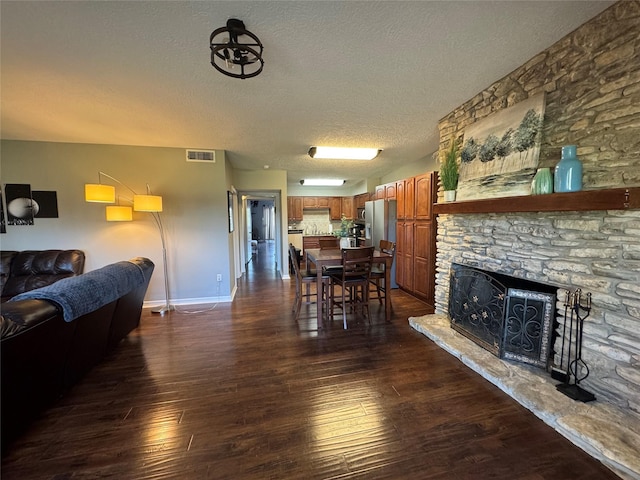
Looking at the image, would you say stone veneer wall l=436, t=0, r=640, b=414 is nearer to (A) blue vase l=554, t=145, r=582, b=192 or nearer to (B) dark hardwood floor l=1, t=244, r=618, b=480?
(A) blue vase l=554, t=145, r=582, b=192

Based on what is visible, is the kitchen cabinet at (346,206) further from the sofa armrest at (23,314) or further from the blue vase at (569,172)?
the sofa armrest at (23,314)

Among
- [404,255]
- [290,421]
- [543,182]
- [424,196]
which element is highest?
[424,196]

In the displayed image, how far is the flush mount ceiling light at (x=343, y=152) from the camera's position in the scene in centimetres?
418

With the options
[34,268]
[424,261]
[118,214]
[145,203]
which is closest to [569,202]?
[424,261]

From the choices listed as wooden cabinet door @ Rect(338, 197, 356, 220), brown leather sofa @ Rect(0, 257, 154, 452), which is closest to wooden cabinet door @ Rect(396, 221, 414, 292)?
wooden cabinet door @ Rect(338, 197, 356, 220)

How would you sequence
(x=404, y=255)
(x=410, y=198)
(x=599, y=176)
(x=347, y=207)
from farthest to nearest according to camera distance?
(x=347, y=207) → (x=404, y=255) → (x=410, y=198) → (x=599, y=176)

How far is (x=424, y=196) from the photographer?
4.08 meters

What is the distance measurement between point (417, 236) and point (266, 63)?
11.0 feet

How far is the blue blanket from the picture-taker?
168cm

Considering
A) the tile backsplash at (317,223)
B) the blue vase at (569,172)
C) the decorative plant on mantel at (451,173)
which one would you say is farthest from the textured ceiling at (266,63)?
the tile backsplash at (317,223)

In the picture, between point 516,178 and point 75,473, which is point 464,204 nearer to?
point 516,178

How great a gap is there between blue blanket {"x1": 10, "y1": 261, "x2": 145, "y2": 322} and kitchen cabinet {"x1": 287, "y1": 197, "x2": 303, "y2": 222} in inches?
217

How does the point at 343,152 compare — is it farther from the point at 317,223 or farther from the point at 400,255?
the point at 317,223

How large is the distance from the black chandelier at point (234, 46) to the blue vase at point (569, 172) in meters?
2.14
